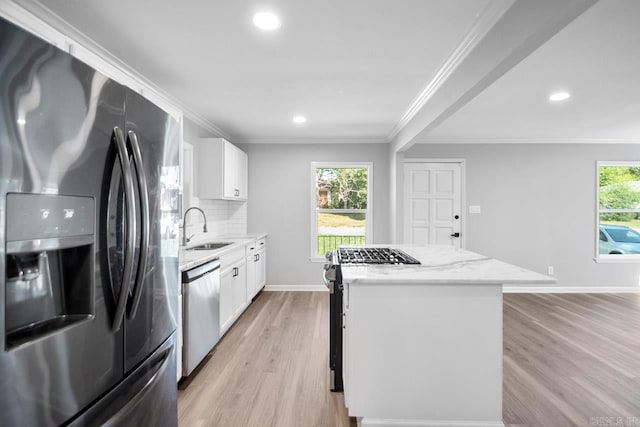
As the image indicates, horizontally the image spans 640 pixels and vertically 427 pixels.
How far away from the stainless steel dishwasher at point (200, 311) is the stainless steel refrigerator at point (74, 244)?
3.72 ft

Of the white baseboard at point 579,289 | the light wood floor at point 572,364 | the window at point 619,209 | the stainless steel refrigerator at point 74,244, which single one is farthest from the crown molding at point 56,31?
the window at point 619,209

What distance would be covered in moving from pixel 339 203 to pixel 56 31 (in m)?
4.01

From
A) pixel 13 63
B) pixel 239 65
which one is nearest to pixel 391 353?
pixel 13 63

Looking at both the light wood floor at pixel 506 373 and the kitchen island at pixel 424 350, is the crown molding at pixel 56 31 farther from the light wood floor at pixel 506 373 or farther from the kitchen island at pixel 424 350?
the light wood floor at pixel 506 373

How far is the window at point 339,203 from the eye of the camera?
5195mm

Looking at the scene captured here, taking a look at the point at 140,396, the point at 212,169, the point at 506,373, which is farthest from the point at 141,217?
the point at 212,169

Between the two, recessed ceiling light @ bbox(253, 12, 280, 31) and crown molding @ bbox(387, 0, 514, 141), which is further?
recessed ceiling light @ bbox(253, 12, 280, 31)

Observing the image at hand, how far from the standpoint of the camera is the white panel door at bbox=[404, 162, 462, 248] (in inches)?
204

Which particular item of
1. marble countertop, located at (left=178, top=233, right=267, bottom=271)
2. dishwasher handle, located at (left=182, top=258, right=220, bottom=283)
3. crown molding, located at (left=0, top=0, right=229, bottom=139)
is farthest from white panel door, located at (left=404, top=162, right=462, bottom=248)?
crown molding, located at (left=0, top=0, right=229, bottom=139)

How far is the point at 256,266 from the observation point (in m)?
4.54

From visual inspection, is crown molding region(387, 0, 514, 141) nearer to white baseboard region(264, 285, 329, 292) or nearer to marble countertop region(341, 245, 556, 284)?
marble countertop region(341, 245, 556, 284)

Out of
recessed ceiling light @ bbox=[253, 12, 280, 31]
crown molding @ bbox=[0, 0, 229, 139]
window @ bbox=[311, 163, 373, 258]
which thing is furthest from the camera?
window @ bbox=[311, 163, 373, 258]

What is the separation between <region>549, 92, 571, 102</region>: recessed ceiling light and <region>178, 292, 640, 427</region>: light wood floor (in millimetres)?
2418

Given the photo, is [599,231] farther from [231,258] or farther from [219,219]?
[219,219]
